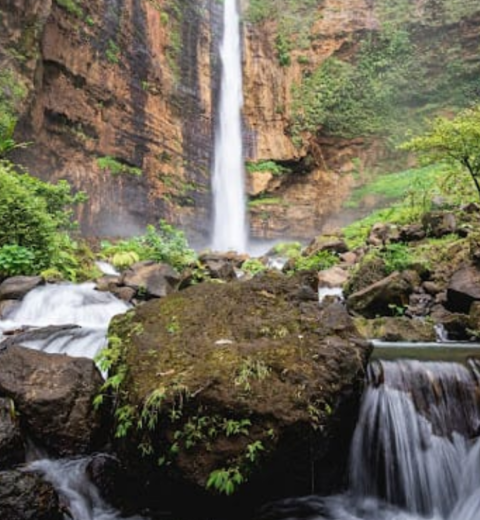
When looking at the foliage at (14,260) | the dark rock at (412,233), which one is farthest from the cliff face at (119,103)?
the dark rock at (412,233)

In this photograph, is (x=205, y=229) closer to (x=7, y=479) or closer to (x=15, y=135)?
(x=15, y=135)

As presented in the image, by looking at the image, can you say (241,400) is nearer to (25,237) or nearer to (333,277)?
(333,277)

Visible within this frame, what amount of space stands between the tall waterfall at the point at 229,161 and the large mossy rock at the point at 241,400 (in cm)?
1744

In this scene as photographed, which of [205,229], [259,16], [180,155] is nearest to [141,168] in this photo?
[180,155]

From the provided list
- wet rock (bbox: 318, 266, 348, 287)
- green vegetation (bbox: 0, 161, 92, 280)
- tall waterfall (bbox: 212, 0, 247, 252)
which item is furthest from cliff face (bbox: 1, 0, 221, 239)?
wet rock (bbox: 318, 266, 348, 287)

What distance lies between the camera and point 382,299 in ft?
27.0

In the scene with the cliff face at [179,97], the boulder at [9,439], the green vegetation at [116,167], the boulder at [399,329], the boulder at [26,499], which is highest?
the cliff face at [179,97]

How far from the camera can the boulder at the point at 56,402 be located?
430 centimetres

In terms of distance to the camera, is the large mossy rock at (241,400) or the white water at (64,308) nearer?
the large mossy rock at (241,400)

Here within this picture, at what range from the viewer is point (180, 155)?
2102 cm

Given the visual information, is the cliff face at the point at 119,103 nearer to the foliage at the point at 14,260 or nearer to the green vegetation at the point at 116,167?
the green vegetation at the point at 116,167

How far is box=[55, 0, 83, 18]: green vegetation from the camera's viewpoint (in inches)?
647

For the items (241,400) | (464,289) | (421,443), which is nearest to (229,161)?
(464,289)

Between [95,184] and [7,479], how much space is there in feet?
48.3
